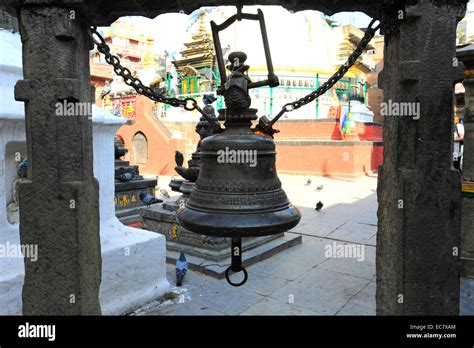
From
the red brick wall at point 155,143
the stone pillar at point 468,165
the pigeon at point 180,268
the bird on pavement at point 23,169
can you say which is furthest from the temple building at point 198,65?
the bird on pavement at point 23,169

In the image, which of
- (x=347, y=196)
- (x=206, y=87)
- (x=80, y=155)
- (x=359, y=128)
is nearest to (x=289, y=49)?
(x=206, y=87)

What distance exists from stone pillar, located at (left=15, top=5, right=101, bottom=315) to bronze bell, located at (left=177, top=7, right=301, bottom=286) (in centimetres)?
68

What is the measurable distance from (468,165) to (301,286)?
287 cm

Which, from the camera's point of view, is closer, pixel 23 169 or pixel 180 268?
pixel 23 169

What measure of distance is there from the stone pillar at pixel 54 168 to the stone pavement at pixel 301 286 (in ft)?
7.04

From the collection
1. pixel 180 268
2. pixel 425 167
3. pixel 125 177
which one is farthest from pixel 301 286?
pixel 125 177

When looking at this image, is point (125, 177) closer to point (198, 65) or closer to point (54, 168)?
point (54, 168)

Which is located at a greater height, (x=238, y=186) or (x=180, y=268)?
(x=238, y=186)

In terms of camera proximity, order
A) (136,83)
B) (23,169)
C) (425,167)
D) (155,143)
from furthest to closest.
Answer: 1. (155,143)
2. (23,169)
3. (136,83)
4. (425,167)

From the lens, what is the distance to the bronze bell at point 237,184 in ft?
6.06

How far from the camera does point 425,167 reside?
81.4 inches

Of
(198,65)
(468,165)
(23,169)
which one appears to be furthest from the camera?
(198,65)

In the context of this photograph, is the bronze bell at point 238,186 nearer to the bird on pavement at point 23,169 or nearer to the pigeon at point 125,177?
the bird on pavement at point 23,169
